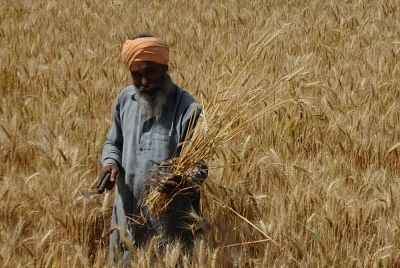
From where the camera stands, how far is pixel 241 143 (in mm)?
3455

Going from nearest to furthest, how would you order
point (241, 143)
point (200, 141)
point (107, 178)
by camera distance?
1. point (200, 141)
2. point (107, 178)
3. point (241, 143)

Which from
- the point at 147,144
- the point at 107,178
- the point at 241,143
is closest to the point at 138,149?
the point at 147,144

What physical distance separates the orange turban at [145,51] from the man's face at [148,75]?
0.02 m

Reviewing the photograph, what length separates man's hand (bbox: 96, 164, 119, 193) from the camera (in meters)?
2.49

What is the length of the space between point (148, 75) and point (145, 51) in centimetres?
9

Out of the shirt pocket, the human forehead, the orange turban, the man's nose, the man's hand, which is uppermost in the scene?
the orange turban

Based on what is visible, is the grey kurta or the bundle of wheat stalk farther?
the grey kurta

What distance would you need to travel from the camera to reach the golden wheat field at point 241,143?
2494mm

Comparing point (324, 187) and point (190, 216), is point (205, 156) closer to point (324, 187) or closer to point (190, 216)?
point (190, 216)

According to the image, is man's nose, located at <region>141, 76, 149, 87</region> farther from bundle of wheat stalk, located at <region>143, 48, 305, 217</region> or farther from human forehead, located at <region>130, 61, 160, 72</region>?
bundle of wheat stalk, located at <region>143, 48, 305, 217</region>

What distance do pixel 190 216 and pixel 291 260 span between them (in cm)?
39

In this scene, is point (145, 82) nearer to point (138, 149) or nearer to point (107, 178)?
point (138, 149)

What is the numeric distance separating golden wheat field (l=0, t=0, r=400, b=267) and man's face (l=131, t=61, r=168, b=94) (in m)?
0.21

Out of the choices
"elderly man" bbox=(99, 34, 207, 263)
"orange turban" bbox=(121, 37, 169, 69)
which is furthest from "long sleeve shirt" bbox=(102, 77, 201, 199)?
"orange turban" bbox=(121, 37, 169, 69)
